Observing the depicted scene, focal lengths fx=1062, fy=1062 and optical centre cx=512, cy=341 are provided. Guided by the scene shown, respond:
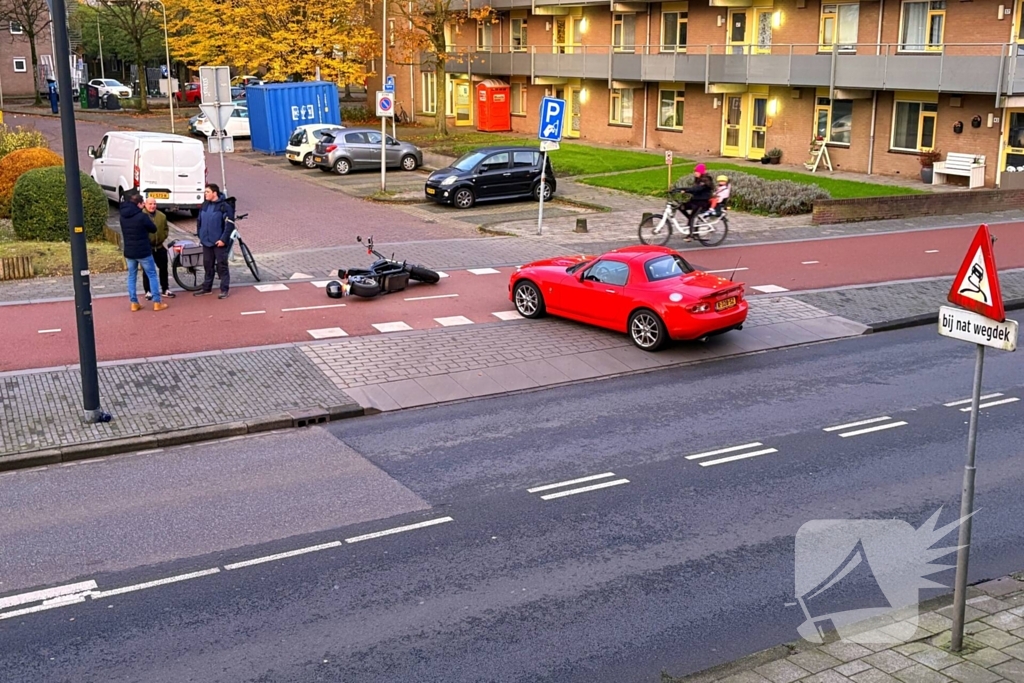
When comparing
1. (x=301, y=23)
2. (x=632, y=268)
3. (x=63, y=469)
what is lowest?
(x=63, y=469)

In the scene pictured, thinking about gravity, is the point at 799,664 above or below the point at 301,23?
below

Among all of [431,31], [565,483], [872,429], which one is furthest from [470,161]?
[565,483]

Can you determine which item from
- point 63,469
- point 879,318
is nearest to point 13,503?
point 63,469

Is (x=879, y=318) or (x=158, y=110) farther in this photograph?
(x=158, y=110)

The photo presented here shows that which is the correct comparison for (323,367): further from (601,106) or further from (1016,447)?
(601,106)

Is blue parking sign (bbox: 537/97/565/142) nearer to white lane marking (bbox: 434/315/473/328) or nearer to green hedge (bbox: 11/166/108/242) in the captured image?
white lane marking (bbox: 434/315/473/328)

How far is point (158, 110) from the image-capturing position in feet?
211

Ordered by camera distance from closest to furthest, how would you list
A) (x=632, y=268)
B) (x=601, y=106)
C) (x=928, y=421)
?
1. (x=928, y=421)
2. (x=632, y=268)
3. (x=601, y=106)

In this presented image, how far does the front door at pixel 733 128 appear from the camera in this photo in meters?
39.4

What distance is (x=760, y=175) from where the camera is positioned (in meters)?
33.8

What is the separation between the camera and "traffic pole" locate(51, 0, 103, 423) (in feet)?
37.1

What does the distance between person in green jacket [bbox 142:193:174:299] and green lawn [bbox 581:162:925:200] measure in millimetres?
16609

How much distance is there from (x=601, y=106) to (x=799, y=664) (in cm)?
4145

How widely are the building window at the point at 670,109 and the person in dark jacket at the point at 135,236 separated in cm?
2930
